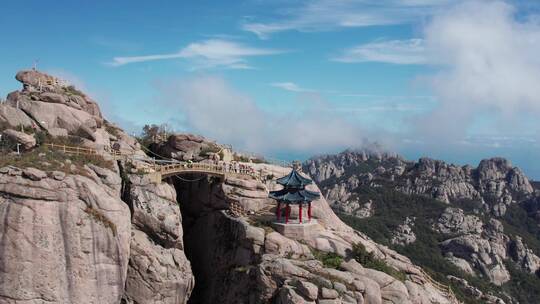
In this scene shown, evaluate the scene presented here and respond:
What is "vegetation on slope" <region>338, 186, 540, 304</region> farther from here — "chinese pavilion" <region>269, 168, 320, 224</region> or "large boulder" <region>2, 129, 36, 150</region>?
"large boulder" <region>2, 129, 36, 150</region>

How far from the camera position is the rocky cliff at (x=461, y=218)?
134m

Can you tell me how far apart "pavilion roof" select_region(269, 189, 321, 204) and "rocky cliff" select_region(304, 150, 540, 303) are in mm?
83060

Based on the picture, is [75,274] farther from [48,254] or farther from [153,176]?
[153,176]

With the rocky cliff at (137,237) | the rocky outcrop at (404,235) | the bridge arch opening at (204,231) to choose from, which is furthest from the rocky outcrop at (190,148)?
the rocky outcrop at (404,235)

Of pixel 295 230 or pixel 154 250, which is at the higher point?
pixel 295 230

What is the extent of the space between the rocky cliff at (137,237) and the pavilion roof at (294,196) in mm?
2497

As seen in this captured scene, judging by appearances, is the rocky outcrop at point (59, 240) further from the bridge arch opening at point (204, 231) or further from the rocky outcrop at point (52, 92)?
the rocky outcrop at point (52, 92)

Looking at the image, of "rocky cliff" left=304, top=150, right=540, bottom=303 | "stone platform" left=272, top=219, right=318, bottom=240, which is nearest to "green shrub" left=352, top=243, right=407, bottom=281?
"stone platform" left=272, top=219, right=318, bottom=240

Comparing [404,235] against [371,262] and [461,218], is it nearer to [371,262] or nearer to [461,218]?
[461,218]

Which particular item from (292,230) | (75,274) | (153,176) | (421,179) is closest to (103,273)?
(75,274)

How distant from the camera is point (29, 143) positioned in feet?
137

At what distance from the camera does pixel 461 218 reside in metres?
160

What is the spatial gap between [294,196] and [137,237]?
47.5ft

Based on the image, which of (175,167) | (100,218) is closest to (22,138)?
(100,218)
